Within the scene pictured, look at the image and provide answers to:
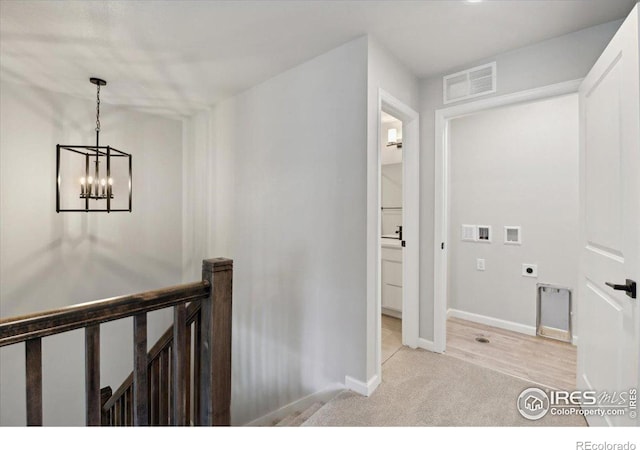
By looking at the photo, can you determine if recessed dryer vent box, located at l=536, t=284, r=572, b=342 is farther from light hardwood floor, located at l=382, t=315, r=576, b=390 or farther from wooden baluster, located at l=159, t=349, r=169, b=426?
wooden baluster, located at l=159, t=349, r=169, b=426

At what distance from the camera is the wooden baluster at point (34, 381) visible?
93 centimetres

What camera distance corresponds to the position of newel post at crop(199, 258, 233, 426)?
1312mm

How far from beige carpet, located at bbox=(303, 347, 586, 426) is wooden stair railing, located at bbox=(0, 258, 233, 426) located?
788mm

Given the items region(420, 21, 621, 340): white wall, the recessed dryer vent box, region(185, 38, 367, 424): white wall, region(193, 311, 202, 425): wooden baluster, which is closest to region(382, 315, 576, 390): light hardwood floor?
the recessed dryer vent box

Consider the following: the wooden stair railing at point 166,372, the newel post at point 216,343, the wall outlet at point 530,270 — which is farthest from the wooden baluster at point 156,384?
the wall outlet at point 530,270

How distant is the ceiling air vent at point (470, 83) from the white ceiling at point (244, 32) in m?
0.10

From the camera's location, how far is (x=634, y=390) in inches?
51.3

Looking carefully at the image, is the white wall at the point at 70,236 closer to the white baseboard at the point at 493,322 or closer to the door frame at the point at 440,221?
the door frame at the point at 440,221

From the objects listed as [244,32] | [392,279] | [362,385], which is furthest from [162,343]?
[392,279]

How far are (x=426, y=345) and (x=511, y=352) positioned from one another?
752 millimetres

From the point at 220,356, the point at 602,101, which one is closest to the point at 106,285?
the point at 220,356

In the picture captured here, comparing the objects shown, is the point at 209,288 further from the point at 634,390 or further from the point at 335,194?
the point at 634,390
